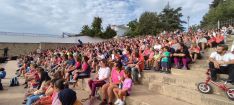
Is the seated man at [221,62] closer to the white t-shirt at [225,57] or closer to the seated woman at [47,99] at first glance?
the white t-shirt at [225,57]

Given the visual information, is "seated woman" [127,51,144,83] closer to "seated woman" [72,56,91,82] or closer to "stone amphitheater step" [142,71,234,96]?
"stone amphitheater step" [142,71,234,96]

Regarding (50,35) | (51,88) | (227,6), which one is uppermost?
(227,6)

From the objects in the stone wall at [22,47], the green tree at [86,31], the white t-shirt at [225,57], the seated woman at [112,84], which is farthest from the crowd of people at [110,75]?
the green tree at [86,31]

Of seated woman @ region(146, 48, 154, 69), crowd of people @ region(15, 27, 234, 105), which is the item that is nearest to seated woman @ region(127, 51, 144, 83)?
crowd of people @ region(15, 27, 234, 105)

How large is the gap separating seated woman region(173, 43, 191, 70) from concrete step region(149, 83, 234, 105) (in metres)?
1.94

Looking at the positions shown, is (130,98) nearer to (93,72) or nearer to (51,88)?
(51,88)

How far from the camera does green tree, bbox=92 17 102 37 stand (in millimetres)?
46688

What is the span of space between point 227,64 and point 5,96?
7.63m

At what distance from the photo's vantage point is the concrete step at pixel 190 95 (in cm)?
563

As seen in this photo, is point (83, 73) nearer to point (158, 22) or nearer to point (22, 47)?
point (22, 47)

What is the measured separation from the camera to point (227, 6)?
131ft

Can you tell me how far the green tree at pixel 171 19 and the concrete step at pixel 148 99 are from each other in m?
40.7

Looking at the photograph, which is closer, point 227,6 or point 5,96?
point 5,96

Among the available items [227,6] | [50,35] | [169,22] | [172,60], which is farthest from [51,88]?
[169,22]
